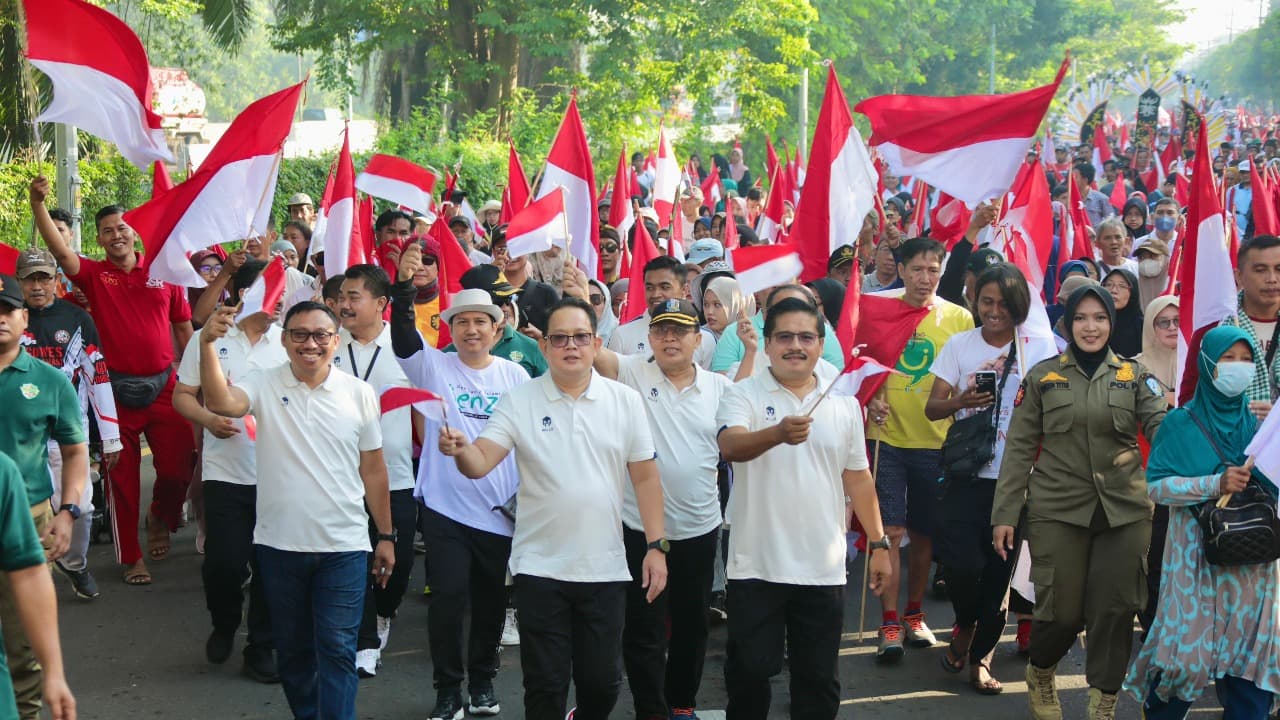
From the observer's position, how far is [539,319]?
8.20 meters

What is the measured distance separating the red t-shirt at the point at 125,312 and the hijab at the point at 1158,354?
573cm

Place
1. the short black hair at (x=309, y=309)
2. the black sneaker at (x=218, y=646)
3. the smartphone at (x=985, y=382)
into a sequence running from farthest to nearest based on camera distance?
the black sneaker at (x=218, y=646)
the smartphone at (x=985, y=382)
the short black hair at (x=309, y=309)

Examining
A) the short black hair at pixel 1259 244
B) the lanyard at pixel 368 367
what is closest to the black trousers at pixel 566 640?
the lanyard at pixel 368 367

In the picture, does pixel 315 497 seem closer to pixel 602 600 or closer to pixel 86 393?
pixel 602 600

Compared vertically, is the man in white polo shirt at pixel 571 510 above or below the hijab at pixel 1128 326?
below

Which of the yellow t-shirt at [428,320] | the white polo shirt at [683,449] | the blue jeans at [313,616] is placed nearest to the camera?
the blue jeans at [313,616]

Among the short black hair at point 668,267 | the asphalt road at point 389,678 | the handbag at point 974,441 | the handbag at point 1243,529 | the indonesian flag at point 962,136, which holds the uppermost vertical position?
the indonesian flag at point 962,136

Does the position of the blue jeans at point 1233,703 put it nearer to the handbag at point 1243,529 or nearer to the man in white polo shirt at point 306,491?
the handbag at point 1243,529

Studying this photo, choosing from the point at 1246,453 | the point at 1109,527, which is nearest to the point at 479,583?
the point at 1109,527

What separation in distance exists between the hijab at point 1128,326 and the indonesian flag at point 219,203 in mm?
4846

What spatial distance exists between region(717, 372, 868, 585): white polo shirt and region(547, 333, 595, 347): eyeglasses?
1.91 feet

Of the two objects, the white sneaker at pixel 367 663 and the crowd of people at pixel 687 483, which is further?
the white sneaker at pixel 367 663

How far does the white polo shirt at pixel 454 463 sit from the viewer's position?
6.27 meters

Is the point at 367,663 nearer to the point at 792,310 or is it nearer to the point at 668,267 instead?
the point at 668,267
